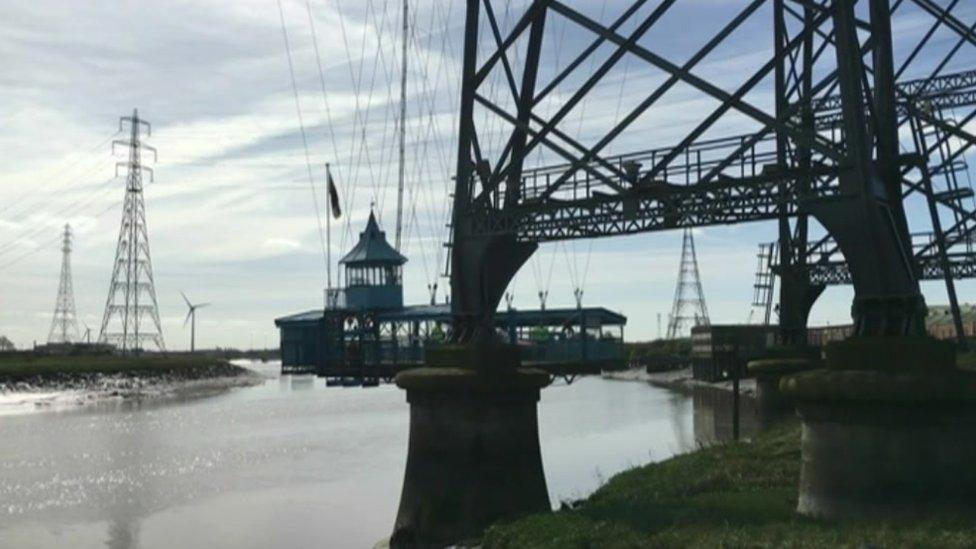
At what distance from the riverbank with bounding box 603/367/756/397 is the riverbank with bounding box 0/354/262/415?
171 ft

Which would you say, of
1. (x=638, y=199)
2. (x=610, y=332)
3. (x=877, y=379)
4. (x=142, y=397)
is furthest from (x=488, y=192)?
(x=142, y=397)

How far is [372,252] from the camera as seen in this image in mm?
53625

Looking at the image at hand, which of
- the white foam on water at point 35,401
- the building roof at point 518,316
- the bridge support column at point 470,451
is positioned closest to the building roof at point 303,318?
the building roof at point 518,316

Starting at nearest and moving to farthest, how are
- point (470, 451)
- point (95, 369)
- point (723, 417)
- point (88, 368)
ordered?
point (470, 451) < point (723, 417) < point (88, 368) < point (95, 369)

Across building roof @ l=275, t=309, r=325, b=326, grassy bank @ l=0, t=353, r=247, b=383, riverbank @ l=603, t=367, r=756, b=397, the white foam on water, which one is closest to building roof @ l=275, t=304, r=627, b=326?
building roof @ l=275, t=309, r=325, b=326

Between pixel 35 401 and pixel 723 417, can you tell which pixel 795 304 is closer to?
pixel 723 417

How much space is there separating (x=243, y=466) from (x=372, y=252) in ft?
41.8

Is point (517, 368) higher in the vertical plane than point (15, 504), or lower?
higher

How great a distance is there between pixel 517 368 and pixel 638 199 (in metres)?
5.28

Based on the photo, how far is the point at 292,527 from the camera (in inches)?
1409

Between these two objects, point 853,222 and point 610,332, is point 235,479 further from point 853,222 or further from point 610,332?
point 853,222

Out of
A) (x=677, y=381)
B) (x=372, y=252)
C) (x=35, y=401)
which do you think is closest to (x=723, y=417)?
(x=372, y=252)

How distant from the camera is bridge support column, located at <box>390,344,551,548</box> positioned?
2617cm

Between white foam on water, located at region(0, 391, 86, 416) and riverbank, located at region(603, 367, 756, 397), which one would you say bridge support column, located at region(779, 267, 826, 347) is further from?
white foam on water, located at region(0, 391, 86, 416)
